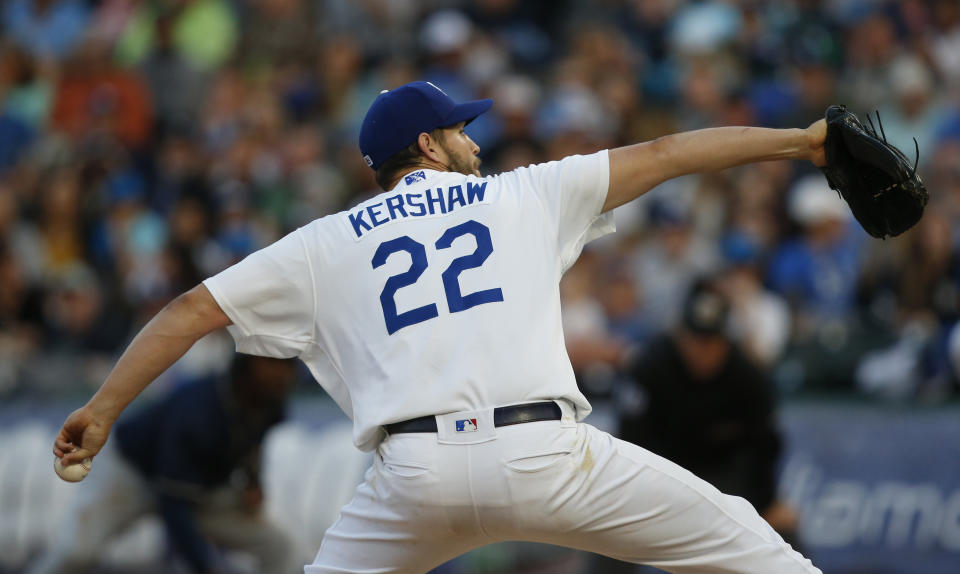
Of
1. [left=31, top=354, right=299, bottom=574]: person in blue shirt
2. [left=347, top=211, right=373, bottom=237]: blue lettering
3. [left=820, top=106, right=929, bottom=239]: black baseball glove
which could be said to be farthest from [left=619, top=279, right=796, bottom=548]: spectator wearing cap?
[left=347, top=211, right=373, bottom=237]: blue lettering

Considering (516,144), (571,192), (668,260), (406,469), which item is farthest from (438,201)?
(516,144)

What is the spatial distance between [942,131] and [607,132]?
2.65 metres

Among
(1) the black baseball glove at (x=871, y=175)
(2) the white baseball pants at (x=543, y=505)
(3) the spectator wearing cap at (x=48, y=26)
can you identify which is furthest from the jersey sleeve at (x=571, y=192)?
(3) the spectator wearing cap at (x=48, y=26)

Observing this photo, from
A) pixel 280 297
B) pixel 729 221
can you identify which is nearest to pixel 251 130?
pixel 729 221

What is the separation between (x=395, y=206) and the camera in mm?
4602

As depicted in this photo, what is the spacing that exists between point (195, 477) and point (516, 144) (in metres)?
4.66

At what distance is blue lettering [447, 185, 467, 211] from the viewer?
14.9 feet

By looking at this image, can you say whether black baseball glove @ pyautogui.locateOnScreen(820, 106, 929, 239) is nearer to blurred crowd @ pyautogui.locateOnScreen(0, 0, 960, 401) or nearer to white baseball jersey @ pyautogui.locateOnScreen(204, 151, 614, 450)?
white baseball jersey @ pyautogui.locateOnScreen(204, 151, 614, 450)

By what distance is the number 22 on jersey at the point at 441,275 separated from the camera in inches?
173

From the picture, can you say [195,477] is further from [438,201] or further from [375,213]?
[438,201]

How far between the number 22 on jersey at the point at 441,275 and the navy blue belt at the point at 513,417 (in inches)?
12.1

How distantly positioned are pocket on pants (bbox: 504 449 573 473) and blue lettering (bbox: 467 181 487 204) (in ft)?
2.90

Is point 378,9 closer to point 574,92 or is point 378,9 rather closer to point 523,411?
point 574,92

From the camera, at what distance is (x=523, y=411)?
4336 millimetres
